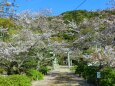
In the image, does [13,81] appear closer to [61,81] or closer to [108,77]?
[108,77]

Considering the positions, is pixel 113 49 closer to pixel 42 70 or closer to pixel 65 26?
pixel 42 70

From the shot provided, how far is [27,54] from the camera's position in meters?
21.5

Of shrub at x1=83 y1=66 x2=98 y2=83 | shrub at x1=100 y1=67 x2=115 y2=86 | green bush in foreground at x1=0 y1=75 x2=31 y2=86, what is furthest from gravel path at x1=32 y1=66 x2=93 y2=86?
green bush in foreground at x1=0 y1=75 x2=31 y2=86

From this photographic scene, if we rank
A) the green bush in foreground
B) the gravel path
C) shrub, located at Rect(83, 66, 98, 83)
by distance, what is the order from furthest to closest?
the gravel path < shrub, located at Rect(83, 66, 98, 83) < the green bush in foreground

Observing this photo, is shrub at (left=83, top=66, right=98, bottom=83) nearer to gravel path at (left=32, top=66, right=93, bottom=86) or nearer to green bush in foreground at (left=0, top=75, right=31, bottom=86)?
gravel path at (left=32, top=66, right=93, bottom=86)

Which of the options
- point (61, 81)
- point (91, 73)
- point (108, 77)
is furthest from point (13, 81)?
point (61, 81)

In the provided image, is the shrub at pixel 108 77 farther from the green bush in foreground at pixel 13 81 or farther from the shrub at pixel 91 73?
the green bush in foreground at pixel 13 81

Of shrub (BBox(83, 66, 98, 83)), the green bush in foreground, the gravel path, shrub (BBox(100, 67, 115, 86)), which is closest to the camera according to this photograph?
the green bush in foreground

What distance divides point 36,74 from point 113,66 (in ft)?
23.3

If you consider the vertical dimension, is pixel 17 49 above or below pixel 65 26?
below

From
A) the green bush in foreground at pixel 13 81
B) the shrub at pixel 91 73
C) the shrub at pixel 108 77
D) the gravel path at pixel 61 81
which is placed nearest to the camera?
the green bush in foreground at pixel 13 81

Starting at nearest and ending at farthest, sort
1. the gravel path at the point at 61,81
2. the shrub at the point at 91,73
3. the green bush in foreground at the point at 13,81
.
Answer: the green bush in foreground at the point at 13,81 < the shrub at the point at 91,73 < the gravel path at the point at 61,81

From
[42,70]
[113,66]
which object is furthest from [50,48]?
[113,66]

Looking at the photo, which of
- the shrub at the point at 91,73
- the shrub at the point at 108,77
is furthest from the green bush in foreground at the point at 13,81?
the shrub at the point at 91,73
